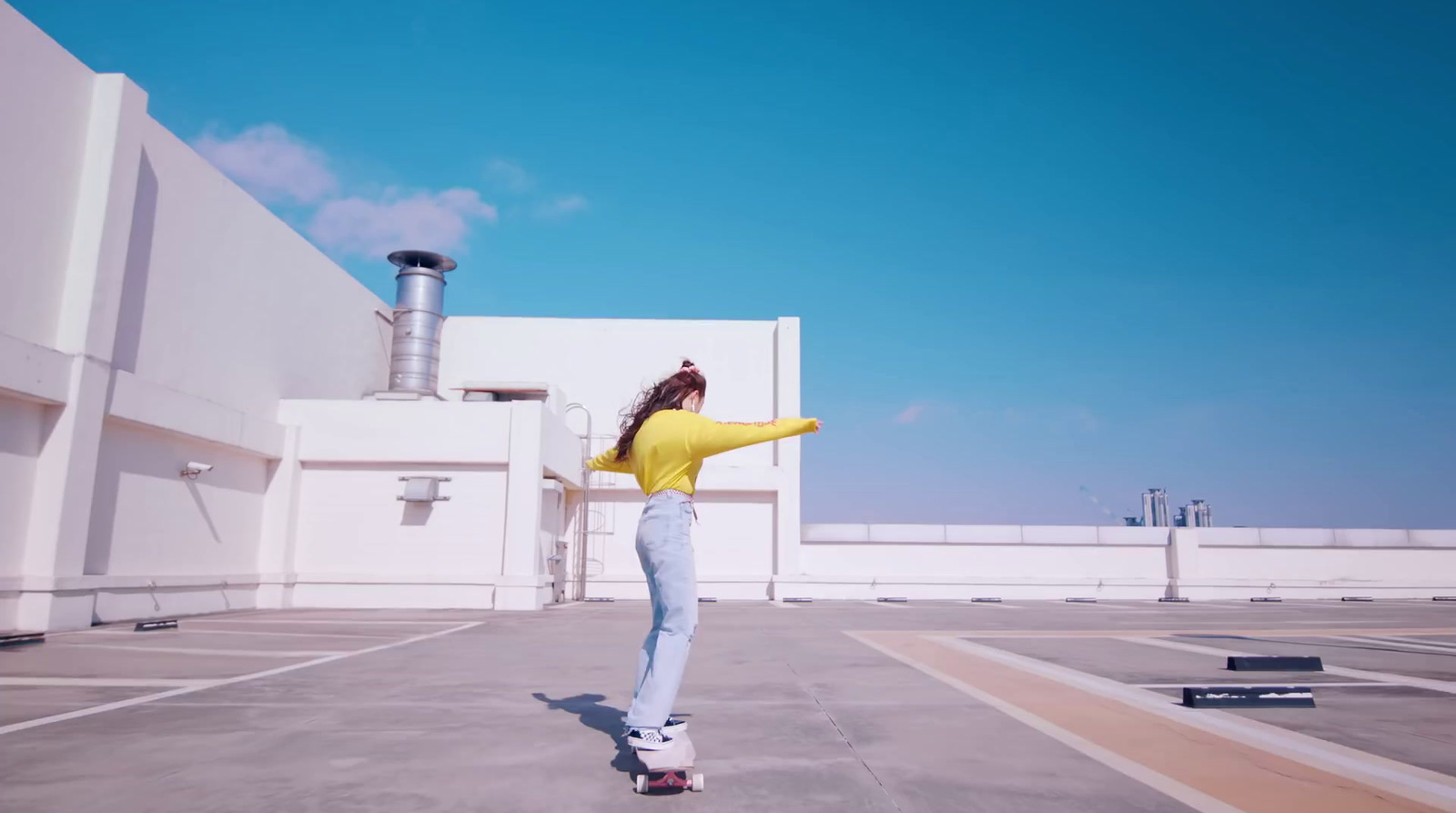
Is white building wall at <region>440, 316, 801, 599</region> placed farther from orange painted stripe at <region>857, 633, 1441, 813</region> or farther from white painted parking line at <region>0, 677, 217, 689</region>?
orange painted stripe at <region>857, 633, 1441, 813</region>

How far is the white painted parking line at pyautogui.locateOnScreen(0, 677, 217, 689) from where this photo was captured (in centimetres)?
500

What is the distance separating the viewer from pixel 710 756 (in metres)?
3.30

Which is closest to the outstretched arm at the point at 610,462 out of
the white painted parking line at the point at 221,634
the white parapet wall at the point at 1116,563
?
the white painted parking line at the point at 221,634

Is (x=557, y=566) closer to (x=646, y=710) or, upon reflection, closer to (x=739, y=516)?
(x=739, y=516)

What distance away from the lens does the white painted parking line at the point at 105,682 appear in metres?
5.00

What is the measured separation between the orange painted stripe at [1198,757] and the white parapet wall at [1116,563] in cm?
1695

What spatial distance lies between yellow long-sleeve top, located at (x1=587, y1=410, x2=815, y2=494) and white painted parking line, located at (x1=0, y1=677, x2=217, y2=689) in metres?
3.57

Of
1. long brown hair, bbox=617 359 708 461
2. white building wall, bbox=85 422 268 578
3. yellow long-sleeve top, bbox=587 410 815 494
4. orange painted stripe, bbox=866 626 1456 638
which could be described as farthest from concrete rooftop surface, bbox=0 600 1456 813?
white building wall, bbox=85 422 268 578

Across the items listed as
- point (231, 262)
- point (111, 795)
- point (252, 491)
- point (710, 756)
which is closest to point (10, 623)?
point (252, 491)

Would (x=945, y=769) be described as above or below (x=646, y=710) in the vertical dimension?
below

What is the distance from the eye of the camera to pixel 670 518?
10.6 ft

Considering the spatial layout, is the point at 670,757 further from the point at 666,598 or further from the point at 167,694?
the point at 167,694

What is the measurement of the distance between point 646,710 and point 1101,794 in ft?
5.09

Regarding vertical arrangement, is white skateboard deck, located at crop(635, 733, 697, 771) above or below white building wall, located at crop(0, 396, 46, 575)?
below
